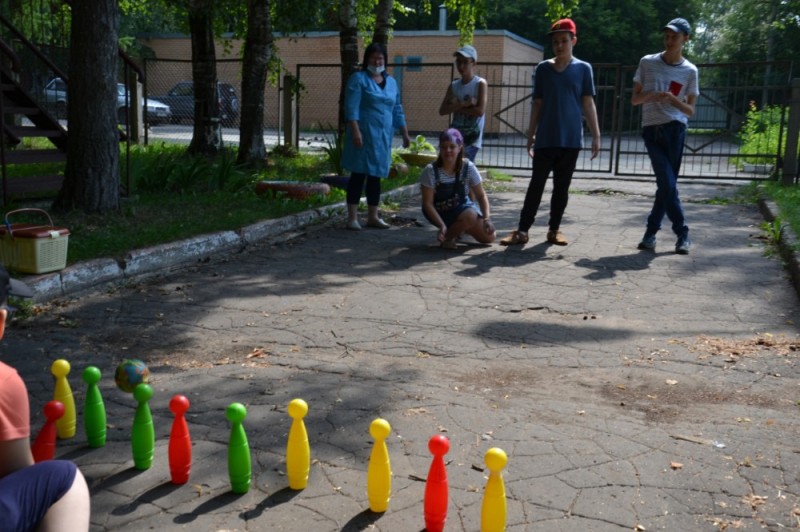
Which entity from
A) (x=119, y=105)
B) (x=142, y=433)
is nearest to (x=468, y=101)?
(x=142, y=433)

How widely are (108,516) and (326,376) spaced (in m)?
1.72

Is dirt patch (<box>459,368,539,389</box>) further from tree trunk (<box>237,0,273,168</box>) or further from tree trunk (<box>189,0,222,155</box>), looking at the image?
tree trunk (<box>189,0,222,155</box>)

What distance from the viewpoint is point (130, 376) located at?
4.11m

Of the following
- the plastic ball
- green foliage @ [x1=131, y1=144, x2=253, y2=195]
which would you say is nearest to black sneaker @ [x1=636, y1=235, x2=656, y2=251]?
green foliage @ [x1=131, y1=144, x2=253, y2=195]

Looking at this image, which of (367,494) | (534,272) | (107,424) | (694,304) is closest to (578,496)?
(367,494)

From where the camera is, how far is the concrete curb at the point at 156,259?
6234 millimetres

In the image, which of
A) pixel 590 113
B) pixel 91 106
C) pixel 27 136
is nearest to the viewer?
pixel 91 106

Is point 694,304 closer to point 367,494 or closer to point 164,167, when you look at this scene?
point 367,494

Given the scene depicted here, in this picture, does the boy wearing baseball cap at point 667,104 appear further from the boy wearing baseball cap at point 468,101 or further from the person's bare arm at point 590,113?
the boy wearing baseball cap at point 468,101

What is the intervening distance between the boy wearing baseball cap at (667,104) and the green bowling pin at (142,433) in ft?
20.0

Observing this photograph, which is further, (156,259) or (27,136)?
(27,136)

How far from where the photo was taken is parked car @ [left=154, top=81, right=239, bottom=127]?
27.8 meters

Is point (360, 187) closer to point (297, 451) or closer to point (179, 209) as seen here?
point (179, 209)

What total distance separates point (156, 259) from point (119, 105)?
1293 cm
